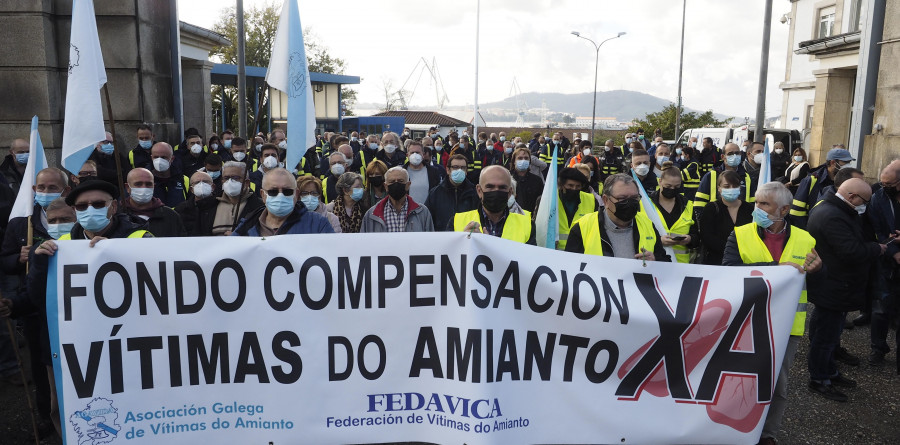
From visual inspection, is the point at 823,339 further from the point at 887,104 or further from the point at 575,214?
the point at 887,104

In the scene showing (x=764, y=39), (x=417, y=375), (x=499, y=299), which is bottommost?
(x=417, y=375)

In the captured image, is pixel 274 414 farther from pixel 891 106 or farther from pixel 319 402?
pixel 891 106

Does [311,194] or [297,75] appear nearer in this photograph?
[311,194]

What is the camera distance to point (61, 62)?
1008cm

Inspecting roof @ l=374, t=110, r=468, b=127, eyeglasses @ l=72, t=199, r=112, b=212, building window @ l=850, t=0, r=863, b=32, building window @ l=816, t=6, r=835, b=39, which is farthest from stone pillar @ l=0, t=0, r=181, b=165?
roof @ l=374, t=110, r=468, b=127

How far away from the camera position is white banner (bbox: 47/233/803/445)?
3.50 metres

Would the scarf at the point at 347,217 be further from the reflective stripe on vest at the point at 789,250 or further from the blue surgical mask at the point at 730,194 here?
the reflective stripe on vest at the point at 789,250

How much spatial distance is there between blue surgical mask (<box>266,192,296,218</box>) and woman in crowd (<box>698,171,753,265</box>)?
3.53 m

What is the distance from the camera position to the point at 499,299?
364 centimetres

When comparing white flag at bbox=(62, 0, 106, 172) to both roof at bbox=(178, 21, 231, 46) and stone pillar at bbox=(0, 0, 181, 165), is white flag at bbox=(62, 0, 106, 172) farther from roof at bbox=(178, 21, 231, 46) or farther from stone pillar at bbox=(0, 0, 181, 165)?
roof at bbox=(178, 21, 231, 46)

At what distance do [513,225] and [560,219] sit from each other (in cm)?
168

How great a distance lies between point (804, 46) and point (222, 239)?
25.7m

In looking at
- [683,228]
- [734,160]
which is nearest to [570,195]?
[683,228]

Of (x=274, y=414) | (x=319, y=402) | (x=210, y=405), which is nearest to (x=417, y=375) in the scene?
(x=319, y=402)
